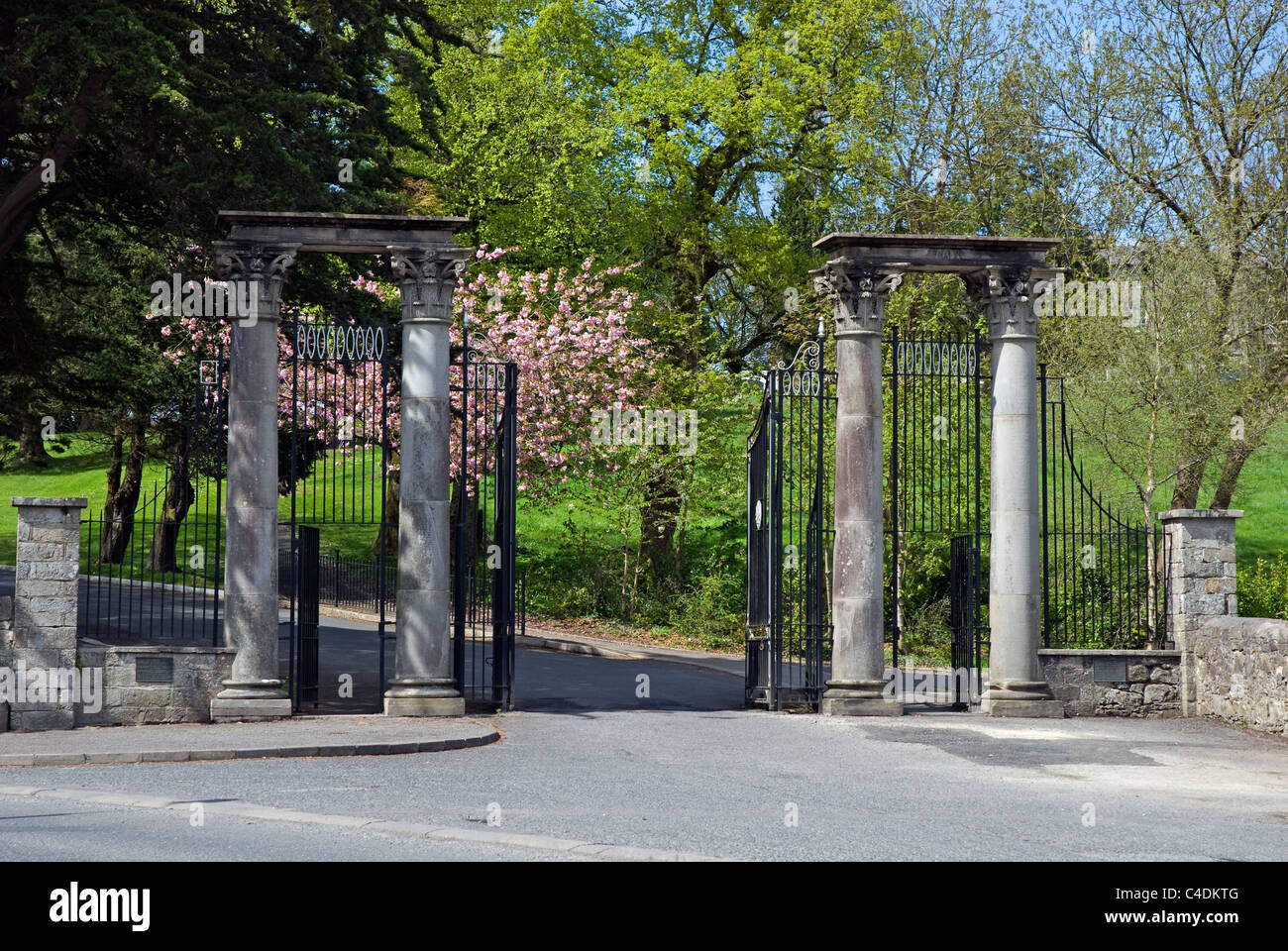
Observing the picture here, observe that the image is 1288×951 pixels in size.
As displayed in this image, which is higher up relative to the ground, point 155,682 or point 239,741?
point 155,682

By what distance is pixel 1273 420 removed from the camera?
90.1 feet

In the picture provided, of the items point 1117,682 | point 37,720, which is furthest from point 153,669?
point 1117,682

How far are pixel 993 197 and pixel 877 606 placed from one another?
17527mm

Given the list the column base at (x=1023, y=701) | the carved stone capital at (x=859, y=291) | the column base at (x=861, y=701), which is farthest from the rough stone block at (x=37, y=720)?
the column base at (x=1023, y=701)

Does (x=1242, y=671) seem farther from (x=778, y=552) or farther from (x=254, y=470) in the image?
(x=254, y=470)

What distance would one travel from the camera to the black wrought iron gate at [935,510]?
52.7 ft

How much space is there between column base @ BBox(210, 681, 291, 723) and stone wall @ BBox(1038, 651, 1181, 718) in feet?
27.8

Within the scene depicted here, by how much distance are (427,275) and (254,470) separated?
2.77 meters

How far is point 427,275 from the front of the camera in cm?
1533

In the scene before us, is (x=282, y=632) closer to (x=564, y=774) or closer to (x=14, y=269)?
(x=14, y=269)

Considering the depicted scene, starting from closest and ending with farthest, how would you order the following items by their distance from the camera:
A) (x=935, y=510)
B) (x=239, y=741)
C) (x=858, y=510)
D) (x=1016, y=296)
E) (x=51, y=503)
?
(x=239, y=741) → (x=51, y=503) → (x=858, y=510) → (x=1016, y=296) → (x=935, y=510)

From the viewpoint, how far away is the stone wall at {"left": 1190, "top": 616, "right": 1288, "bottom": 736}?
14752mm

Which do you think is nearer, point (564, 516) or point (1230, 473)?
point (1230, 473)

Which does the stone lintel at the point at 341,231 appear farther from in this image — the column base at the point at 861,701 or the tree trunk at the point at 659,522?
the tree trunk at the point at 659,522
